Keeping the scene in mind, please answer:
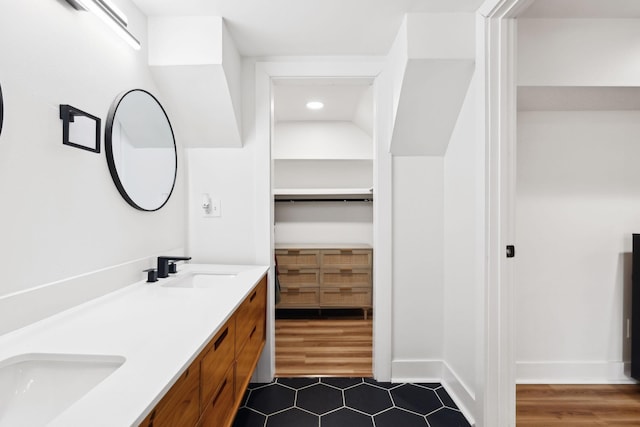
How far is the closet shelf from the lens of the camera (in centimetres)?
A: 375

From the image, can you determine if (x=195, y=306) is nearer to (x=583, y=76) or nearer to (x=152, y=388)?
(x=152, y=388)

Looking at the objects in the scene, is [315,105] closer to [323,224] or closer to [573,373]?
[323,224]

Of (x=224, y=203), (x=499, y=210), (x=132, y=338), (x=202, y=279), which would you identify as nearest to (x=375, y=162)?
(x=499, y=210)

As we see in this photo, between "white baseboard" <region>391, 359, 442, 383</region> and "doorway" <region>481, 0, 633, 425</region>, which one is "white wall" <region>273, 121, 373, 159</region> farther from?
"white baseboard" <region>391, 359, 442, 383</region>

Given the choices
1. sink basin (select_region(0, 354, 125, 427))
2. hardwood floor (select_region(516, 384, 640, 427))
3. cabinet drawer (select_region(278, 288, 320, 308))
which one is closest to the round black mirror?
sink basin (select_region(0, 354, 125, 427))

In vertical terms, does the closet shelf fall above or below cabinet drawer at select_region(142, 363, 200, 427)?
above

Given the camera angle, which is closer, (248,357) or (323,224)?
(248,357)

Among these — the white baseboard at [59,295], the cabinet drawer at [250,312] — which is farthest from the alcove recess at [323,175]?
the white baseboard at [59,295]

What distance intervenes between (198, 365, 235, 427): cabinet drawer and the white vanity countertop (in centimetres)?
28

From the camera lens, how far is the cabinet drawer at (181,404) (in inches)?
28.7

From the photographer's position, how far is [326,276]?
11.5ft

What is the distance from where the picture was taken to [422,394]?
6.80 ft

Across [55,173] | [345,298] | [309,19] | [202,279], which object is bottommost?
[345,298]

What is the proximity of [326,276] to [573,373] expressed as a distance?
2.14 metres
